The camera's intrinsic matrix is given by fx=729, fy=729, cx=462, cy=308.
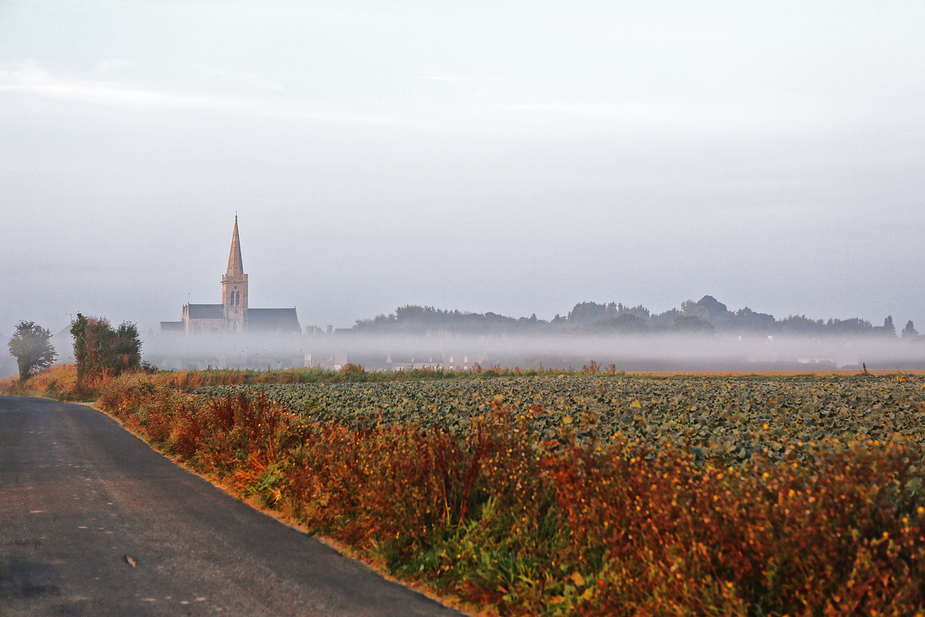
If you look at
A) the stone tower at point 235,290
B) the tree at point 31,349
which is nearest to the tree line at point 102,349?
the tree at point 31,349

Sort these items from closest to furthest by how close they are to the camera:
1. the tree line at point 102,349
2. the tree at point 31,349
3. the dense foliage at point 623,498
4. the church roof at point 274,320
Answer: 1. the dense foliage at point 623,498
2. the tree line at point 102,349
3. the tree at point 31,349
4. the church roof at point 274,320

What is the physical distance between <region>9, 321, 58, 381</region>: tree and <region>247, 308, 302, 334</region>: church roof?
123 metres

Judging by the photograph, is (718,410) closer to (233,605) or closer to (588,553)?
(588,553)

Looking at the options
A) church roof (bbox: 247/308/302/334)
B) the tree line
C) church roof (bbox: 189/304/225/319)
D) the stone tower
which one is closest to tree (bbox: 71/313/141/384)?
the tree line

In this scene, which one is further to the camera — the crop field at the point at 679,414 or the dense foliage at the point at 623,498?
the crop field at the point at 679,414

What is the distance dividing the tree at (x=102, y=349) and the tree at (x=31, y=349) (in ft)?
80.4

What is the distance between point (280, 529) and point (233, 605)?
118 inches

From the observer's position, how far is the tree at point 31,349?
211ft

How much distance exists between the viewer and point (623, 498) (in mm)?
6043

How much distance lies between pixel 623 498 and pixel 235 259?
185798 mm

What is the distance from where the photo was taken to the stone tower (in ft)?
595

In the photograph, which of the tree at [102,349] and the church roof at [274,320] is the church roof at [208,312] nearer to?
the church roof at [274,320]

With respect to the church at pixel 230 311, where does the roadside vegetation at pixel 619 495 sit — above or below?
below

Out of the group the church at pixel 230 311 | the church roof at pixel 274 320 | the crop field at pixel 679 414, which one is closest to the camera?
the crop field at pixel 679 414
